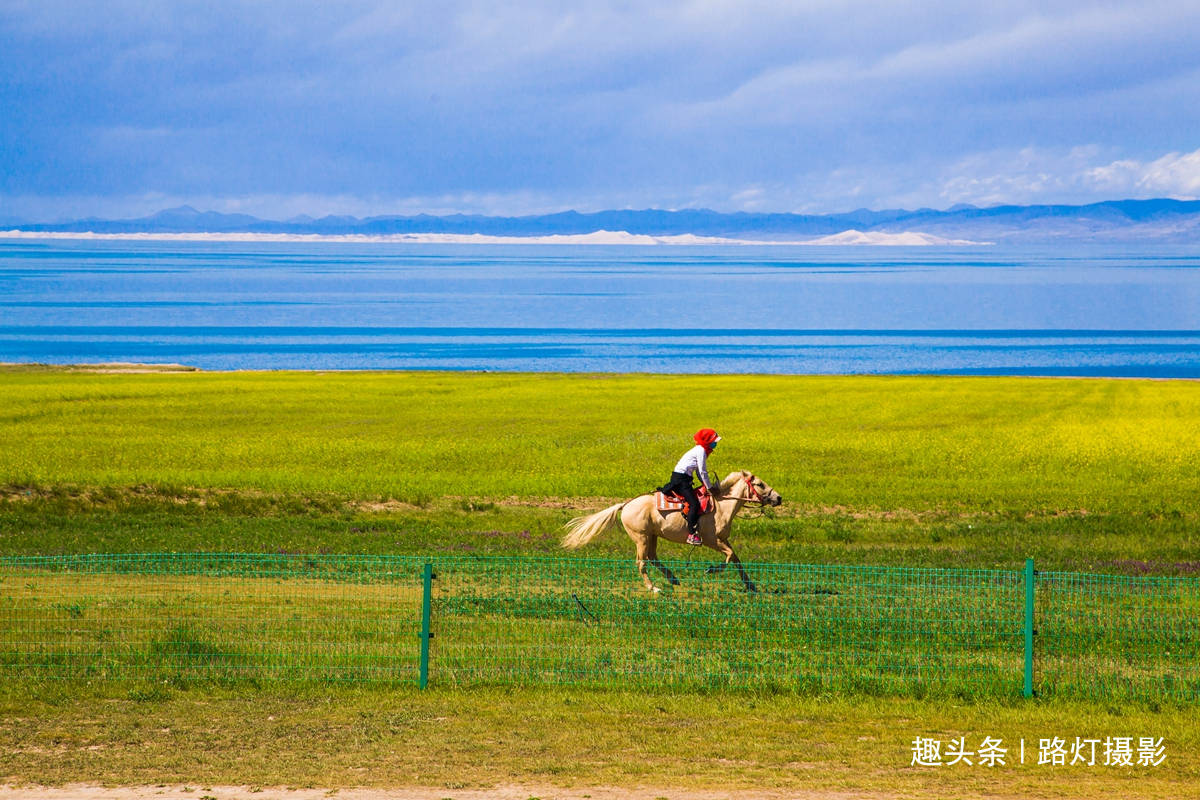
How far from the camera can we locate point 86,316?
182000 millimetres

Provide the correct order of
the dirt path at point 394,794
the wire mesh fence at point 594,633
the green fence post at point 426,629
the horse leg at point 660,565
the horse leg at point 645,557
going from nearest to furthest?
the dirt path at point 394,794 < the green fence post at point 426,629 < the wire mesh fence at point 594,633 < the horse leg at point 660,565 < the horse leg at point 645,557

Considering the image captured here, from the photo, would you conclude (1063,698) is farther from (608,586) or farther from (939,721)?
(608,586)

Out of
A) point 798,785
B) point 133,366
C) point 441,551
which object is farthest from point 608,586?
point 133,366

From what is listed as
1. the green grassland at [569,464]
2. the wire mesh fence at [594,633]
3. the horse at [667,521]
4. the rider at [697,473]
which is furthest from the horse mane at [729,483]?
the green grassland at [569,464]

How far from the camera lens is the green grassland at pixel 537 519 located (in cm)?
1159

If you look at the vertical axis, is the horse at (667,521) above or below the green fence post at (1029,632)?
above

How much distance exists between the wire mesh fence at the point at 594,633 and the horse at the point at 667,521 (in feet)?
2.03

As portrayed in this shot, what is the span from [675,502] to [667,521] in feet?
1.06

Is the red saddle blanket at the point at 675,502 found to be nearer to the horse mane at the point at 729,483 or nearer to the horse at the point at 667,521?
the horse at the point at 667,521

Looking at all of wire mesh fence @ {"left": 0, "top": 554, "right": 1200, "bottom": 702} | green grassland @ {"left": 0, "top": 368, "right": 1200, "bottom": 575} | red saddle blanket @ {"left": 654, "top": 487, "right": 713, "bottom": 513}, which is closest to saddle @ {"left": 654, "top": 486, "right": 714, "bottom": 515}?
red saddle blanket @ {"left": 654, "top": 487, "right": 713, "bottom": 513}

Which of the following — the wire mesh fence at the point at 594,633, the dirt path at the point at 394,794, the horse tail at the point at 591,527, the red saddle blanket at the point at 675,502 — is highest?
the red saddle blanket at the point at 675,502

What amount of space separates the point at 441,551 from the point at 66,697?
1034 centimetres

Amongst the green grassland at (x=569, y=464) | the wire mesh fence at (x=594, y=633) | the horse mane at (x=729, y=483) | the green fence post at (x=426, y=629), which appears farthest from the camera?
the green grassland at (x=569, y=464)

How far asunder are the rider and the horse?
0.14m
